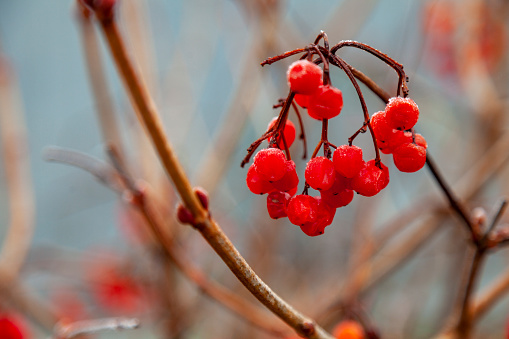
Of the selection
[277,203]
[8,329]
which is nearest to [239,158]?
[8,329]

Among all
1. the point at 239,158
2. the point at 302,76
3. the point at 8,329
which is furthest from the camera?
the point at 239,158

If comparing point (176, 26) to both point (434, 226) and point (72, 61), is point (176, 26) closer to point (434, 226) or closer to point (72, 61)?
point (72, 61)

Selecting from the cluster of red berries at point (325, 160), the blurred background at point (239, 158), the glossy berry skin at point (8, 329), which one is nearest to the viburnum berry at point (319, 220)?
the cluster of red berries at point (325, 160)

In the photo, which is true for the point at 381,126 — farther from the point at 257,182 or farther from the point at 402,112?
the point at 257,182

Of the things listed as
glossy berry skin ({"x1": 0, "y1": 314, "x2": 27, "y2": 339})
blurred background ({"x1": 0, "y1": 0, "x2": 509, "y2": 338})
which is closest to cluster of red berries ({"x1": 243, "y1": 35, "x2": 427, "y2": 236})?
blurred background ({"x1": 0, "y1": 0, "x2": 509, "y2": 338})

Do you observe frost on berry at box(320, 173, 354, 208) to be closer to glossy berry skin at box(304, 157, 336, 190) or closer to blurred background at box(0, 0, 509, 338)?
glossy berry skin at box(304, 157, 336, 190)

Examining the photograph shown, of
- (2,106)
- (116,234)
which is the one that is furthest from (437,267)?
(116,234)
